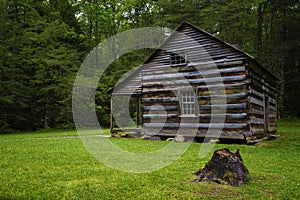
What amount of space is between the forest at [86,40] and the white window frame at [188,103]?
49.1ft

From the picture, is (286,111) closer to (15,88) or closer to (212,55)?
(212,55)

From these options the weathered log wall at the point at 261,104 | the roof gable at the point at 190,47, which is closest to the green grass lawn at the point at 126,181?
the weathered log wall at the point at 261,104

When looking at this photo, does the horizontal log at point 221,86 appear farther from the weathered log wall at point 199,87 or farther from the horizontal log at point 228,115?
the horizontal log at point 228,115

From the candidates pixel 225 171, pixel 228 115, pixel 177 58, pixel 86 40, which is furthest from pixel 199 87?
pixel 86 40

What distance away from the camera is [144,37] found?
119 feet

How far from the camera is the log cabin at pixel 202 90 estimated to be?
14.3m

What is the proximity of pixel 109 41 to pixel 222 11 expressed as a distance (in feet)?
47.0

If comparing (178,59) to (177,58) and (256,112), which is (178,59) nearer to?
(177,58)

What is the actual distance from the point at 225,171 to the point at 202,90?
30.8 feet

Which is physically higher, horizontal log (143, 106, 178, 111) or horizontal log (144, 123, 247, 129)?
horizontal log (143, 106, 178, 111)

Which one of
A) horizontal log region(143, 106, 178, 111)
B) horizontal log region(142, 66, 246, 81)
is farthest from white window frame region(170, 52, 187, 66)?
horizontal log region(143, 106, 178, 111)

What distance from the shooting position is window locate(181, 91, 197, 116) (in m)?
15.9

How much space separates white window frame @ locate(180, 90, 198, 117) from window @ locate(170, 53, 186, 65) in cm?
178

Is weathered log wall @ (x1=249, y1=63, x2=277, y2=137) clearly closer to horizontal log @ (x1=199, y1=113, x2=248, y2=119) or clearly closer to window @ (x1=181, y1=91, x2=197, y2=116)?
horizontal log @ (x1=199, y1=113, x2=248, y2=119)
